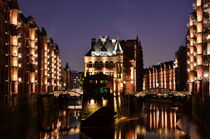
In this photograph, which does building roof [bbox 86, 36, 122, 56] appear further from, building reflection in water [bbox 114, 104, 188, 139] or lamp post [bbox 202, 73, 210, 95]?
lamp post [bbox 202, 73, 210, 95]

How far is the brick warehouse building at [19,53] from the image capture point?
69.5 m

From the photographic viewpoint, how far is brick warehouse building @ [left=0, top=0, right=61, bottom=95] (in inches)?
2736

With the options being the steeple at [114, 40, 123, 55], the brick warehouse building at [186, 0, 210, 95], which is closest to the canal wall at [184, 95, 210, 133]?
the brick warehouse building at [186, 0, 210, 95]

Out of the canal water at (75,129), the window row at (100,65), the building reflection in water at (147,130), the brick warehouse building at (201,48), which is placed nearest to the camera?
the canal water at (75,129)

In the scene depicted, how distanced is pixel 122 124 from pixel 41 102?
31.8 metres

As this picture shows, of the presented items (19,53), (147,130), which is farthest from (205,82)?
(19,53)

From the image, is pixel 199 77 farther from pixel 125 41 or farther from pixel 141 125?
pixel 125 41

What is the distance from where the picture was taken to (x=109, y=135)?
213 ft

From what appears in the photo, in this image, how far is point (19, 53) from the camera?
8319cm

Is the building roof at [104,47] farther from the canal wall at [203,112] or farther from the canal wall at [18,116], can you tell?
the canal wall at [203,112]

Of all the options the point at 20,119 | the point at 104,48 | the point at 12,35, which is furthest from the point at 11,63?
the point at 104,48

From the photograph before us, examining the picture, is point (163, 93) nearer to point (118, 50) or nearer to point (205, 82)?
point (205, 82)

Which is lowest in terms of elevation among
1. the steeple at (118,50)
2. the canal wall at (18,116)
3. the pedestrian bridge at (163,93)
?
the canal wall at (18,116)

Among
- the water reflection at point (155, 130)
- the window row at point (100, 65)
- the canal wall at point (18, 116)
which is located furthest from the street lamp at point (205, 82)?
the window row at point (100, 65)
